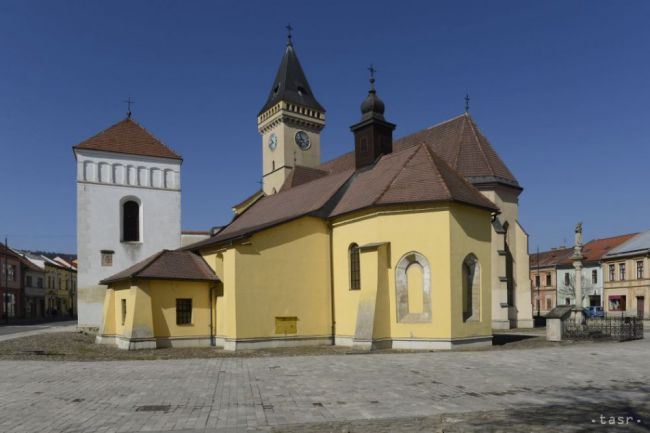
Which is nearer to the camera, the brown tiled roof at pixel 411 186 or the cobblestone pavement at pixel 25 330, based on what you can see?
the brown tiled roof at pixel 411 186

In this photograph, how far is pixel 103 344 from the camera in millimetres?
24203

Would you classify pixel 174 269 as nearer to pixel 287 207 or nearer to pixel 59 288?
pixel 287 207

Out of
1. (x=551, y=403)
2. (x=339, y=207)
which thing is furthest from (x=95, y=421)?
(x=339, y=207)

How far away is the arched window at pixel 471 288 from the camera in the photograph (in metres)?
20.3

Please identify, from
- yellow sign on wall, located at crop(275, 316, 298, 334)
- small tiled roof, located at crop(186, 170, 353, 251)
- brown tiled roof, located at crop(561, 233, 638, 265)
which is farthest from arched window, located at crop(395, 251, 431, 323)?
brown tiled roof, located at crop(561, 233, 638, 265)

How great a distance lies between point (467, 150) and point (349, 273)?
1327cm

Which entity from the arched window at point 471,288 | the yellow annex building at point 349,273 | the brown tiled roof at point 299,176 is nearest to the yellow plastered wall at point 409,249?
the yellow annex building at point 349,273

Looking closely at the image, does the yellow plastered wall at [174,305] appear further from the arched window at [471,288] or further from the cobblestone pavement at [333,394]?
the arched window at [471,288]

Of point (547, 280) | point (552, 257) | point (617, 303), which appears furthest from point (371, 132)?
point (552, 257)

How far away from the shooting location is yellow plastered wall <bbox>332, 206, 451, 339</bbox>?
1936 cm

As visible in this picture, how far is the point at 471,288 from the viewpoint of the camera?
67.7 ft

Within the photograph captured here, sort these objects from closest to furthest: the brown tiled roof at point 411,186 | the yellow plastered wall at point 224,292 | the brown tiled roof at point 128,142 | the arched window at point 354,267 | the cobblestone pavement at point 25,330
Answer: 1. the brown tiled roof at point 411,186
2. the yellow plastered wall at point 224,292
3. the arched window at point 354,267
4. the cobblestone pavement at point 25,330
5. the brown tiled roof at point 128,142

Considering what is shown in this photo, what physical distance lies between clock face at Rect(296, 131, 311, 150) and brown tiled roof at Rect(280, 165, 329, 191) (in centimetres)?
1217

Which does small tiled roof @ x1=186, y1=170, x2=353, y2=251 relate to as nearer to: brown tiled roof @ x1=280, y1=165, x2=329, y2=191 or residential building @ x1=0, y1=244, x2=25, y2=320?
brown tiled roof @ x1=280, y1=165, x2=329, y2=191
